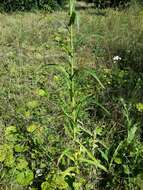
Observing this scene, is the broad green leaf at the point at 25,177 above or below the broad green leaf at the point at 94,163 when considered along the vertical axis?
below

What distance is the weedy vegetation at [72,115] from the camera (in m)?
2.86

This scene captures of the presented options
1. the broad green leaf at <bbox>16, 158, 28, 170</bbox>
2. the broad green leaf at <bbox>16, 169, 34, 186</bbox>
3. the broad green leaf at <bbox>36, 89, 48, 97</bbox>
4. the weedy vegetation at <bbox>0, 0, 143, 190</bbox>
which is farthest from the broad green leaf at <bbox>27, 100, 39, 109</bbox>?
the broad green leaf at <bbox>16, 169, 34, 186</bbox>

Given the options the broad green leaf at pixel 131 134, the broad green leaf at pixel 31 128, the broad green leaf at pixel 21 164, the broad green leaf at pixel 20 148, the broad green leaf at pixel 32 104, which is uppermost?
the broad green leaf at pixel 131 134

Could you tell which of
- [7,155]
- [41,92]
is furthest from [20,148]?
[41,92]

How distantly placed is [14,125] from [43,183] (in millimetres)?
997

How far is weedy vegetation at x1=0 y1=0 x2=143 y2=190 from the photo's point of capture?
9.37ft

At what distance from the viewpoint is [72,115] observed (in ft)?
9.21

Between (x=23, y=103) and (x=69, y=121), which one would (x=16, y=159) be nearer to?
(x=69, y=121)

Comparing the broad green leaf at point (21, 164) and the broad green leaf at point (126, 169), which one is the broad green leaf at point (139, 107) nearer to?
the broad green leaf at point (126, 169)

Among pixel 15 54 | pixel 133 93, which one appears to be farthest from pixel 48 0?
pixel 133 93

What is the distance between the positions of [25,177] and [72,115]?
665 millimetres

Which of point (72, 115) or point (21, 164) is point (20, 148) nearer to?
point (21, 164)

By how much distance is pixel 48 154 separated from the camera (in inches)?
125

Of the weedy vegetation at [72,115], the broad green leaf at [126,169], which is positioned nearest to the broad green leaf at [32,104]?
the weedy vegetation at [72,115]
